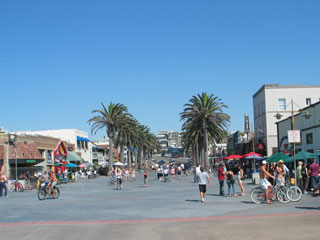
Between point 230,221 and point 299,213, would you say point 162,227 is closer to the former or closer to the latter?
point 230,221

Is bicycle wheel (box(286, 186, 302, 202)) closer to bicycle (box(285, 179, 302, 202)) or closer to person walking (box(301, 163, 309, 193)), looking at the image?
bicycle (box(285, 179, 302, 202))

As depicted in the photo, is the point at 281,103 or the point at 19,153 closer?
the point at 19,153

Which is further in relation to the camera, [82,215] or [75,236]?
[82,215]

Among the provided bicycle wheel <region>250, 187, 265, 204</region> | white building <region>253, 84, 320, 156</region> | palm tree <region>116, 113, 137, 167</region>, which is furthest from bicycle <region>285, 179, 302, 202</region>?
palm tree <region>116, 113, 137, 167</region>

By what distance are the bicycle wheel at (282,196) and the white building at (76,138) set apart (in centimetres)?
5261

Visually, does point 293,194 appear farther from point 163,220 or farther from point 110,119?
point 110,119

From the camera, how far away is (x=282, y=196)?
17016 millimetres

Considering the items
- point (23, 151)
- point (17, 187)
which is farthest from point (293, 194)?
point (23, 151)

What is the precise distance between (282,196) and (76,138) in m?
55.8

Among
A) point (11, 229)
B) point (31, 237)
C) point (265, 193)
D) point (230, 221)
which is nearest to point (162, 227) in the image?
point (230, 221)

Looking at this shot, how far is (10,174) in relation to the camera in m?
41.8

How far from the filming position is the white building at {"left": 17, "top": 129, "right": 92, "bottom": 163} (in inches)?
2697

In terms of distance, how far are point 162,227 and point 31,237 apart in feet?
12.0

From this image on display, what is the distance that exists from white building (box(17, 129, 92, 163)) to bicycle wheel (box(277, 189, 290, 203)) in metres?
52.6
